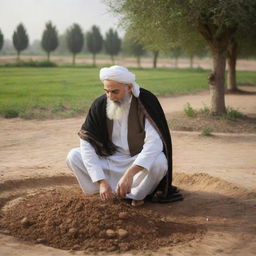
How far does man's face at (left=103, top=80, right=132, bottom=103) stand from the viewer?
484cm

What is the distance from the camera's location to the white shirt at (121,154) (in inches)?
185

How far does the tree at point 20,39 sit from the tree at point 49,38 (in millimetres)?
13783

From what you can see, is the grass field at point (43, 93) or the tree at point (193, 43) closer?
the grass field at point (43, 93)

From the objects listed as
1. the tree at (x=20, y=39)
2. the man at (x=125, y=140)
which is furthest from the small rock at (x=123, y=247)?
the tree at (x=20, y=39)

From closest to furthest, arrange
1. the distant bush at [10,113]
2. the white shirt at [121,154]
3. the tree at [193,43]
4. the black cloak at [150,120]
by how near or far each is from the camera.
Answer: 1. the white shirt at [121,154]
2. the black cloak at [150,120]
3. the distant bush at [10,113]
4. the tree at [193,43]

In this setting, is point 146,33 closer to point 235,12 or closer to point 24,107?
point 235,12

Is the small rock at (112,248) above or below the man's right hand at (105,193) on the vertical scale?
below

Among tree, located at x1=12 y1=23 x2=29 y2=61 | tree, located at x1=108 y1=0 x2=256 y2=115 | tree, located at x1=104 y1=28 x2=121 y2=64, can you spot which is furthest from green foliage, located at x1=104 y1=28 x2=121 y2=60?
tree, located at x1=108 y1=0 x2=256 y2=115

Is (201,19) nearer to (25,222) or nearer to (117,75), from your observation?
(117,75)

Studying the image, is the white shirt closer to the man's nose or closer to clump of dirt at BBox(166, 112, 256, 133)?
the man's nose

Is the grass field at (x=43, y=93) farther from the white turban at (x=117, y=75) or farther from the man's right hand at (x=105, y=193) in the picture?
the man's right hand at (x=105, y=193)

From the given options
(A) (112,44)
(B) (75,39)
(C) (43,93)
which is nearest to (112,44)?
(A) (112,44)

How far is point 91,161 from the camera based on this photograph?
4.87 metres

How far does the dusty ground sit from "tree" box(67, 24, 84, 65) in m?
44.2
